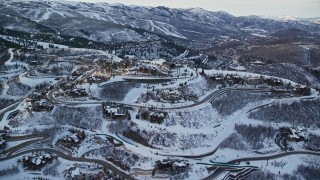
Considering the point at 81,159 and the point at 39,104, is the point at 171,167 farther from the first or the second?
the point at 39,104

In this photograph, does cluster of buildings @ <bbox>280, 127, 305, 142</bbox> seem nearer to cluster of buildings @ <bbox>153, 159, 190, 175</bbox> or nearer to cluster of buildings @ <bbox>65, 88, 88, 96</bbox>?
cluster of buildings @ <bbox>153, 159, 190, 175</bbox>

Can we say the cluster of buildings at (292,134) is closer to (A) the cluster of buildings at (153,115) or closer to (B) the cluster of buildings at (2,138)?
(A) the cluster of buildings at (153,115)

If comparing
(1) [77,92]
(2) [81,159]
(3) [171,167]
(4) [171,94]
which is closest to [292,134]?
(4) [171,94]

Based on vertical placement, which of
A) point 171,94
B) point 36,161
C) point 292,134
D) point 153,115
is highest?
point 171,94

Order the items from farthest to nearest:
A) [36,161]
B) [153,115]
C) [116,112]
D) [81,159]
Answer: [116,112], [153,115], [81,159], [36,161]

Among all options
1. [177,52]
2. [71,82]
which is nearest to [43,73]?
[71,82]

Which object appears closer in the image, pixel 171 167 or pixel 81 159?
pixel 171 167

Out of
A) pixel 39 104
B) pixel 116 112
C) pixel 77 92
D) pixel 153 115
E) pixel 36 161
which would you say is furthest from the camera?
pixel 77 92

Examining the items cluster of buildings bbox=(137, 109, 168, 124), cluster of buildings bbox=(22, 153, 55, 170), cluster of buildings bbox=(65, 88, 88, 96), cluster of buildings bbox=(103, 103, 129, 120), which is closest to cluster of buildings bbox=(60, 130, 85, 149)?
cluster of buildings bbox=(22, 153, 55, 170)
